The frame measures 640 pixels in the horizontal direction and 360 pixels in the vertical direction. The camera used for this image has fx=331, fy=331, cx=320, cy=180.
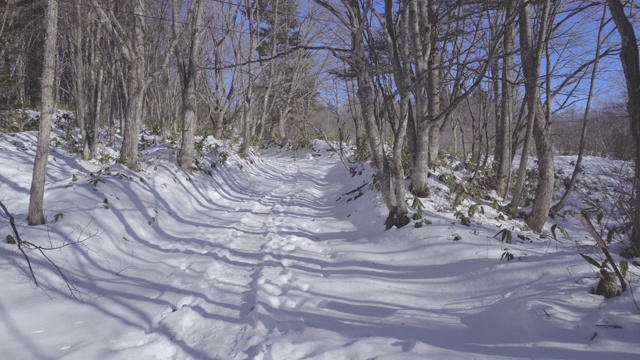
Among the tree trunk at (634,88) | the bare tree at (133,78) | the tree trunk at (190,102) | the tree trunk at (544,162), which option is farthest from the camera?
the tree trunk at (190,102)

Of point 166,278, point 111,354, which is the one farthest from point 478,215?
point 111,354

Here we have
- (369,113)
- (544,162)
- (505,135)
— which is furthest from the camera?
(505,135)

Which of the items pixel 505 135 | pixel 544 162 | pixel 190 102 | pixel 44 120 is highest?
pixel 190 102

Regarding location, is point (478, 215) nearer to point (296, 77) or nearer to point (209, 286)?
point (209, 286)

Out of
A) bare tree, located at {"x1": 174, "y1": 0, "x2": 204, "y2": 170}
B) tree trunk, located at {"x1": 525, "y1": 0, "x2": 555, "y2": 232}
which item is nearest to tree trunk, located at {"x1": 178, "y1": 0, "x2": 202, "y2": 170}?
bare tree, located at {"x1": 174, "y1": 0, "x2": 204, "y2": 170}

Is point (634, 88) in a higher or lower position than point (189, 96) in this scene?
lower

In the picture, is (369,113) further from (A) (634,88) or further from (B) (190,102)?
(B) (190,102)

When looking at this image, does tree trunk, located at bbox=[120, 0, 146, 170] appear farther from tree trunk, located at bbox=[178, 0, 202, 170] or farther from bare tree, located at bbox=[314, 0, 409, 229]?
bare tree, located at bbox=[314, 0, 409, 229]

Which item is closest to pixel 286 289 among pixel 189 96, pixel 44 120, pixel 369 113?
pixel 369 113

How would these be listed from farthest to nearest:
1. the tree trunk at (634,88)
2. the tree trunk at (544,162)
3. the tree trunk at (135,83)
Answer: the tree trunk at (135,83) < the tree trunk at (544,162) < the tree trunk at (634,88)

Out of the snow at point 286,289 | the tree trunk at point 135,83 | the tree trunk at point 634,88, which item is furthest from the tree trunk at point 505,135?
the tree trunk at point 135,83

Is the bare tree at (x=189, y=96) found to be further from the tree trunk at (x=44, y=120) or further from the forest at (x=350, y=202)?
the tree trunk at (x=44, y=120)

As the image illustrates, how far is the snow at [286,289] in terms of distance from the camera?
2.38 m

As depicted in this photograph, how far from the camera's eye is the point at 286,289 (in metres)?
3.46
